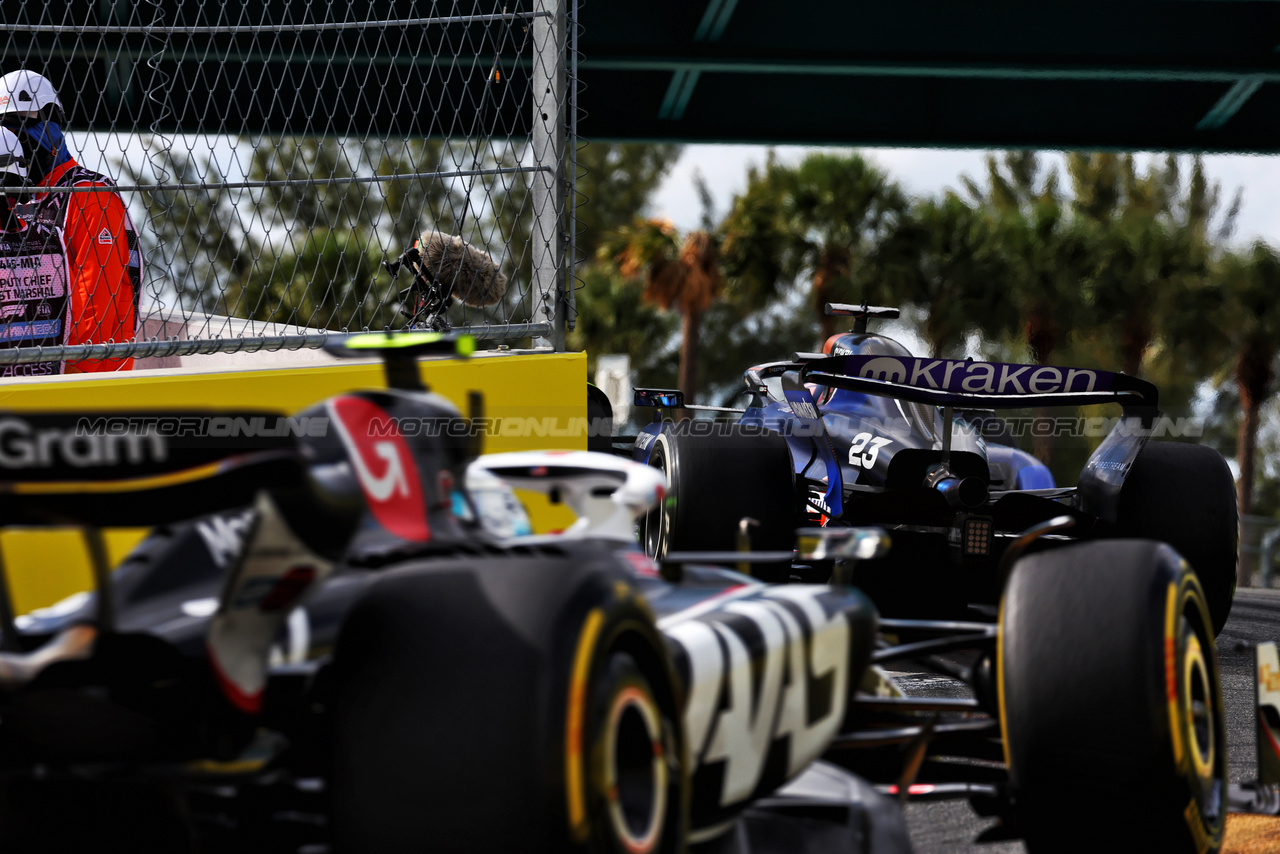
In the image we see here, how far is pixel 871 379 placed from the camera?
481 centimetres

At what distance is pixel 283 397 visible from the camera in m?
4.41

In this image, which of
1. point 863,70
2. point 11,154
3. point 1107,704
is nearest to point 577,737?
point 1107,704

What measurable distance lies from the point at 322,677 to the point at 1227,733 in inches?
129

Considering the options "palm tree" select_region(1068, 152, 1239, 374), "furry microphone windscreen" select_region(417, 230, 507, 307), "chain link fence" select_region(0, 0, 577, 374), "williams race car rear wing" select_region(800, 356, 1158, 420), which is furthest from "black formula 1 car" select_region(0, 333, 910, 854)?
"palm tree" select_region(1068, 152, 1239, 374)

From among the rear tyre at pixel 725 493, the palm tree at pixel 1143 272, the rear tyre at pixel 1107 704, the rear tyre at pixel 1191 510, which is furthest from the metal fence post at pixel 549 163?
the palm tree at pixel 1143 272

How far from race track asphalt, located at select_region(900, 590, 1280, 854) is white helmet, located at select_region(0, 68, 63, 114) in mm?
3656

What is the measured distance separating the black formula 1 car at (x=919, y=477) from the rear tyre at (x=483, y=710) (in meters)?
2.62

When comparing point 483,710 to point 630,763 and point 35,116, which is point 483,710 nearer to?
point 630,763

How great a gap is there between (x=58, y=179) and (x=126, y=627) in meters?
3.33

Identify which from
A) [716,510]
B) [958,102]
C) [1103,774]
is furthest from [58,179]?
[958,102]

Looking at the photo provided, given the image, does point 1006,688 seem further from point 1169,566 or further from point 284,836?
point 284,836

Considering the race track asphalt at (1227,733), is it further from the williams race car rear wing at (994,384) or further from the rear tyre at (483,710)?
the rear tyre at (483,710)

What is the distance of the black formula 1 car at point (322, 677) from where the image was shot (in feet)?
5.27

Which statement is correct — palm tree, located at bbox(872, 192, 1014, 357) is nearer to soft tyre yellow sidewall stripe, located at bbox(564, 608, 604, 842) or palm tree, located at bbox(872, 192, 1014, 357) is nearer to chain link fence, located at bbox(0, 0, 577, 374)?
chain link fence, located at bbox(0, 0, 577, 374)
